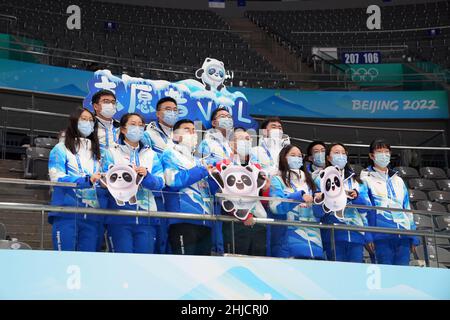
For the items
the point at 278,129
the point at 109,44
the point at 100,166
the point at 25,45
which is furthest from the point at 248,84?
the point at 100,166

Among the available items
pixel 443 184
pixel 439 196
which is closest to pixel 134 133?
pixel 439 196

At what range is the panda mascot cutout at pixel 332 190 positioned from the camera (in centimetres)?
578

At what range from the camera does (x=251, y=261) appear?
219 inches

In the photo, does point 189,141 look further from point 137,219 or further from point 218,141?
point 137,219

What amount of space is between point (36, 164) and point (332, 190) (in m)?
3.50

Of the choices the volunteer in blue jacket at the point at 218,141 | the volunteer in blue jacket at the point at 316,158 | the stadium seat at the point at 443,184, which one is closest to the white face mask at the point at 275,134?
the volunteer in blue jacket at the point at 316,158

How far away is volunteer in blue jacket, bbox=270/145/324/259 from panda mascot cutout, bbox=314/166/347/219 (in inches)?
4.3

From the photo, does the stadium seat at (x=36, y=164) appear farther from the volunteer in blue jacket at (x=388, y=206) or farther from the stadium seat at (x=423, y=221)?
the stadium seat at (x=423, y=221)

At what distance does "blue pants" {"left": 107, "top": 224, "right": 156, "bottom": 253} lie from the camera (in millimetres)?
5250

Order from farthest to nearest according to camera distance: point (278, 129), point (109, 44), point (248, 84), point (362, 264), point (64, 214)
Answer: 1. point (109, 44)
2. point (248, 84)
3. point (278, 129)
4. point (362, 264)
5. point (64, 214)

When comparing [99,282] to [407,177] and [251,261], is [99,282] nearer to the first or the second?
[251,261]

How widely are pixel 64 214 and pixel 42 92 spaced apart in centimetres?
708

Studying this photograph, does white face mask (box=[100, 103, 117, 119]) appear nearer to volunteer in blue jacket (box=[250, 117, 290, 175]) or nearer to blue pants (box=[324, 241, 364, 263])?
volunteer in blue jacket (box=[250, 117, 290, 175])
